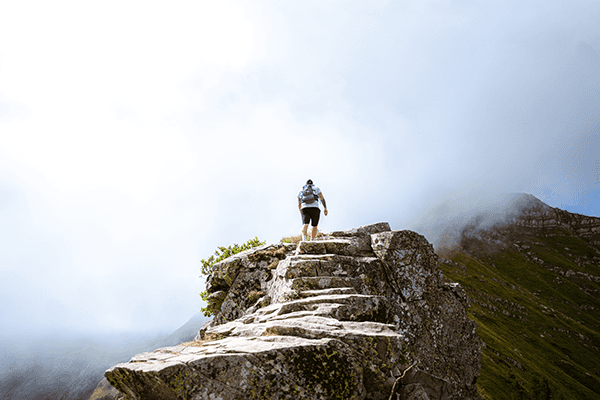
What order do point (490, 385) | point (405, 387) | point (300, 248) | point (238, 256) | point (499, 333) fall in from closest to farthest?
point (405, 387), point (300, 248), point (238, 256), point (490, 385), point (499, 333)

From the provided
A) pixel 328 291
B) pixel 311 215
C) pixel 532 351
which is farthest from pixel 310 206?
pixel 532 351

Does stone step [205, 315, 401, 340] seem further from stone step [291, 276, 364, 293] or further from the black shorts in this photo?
the black shorts

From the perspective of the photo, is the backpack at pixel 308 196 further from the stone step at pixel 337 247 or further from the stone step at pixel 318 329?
the stone step at pixel 318 329

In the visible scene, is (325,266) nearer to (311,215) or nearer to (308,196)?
(311,215)

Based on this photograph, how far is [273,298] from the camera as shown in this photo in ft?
53.7

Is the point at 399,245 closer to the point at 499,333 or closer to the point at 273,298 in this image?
the point at 273,298

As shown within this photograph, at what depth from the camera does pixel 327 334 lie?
9031mm

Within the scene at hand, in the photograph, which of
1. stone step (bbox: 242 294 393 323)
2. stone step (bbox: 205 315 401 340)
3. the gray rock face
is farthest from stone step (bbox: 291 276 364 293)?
stone step (bbox: 205 315 401 340)

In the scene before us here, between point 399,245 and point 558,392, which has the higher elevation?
point 399,245

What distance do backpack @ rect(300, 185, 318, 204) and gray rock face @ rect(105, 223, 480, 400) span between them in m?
3.30

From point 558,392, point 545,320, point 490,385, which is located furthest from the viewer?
point 545,320

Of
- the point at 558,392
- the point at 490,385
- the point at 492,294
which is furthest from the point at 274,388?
the point at 492,294

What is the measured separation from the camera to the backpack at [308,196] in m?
22.5

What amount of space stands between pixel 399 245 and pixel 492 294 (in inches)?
8846
